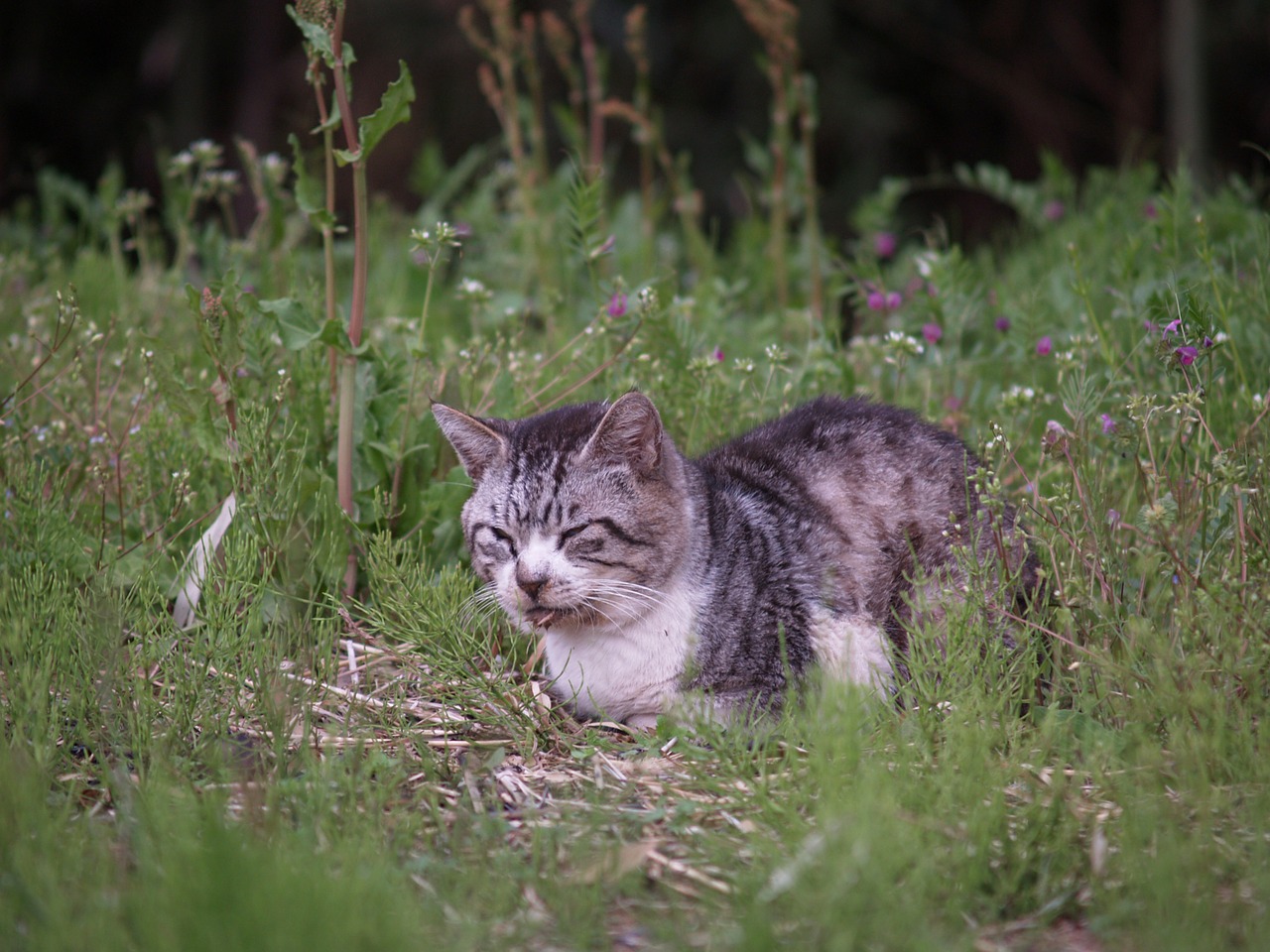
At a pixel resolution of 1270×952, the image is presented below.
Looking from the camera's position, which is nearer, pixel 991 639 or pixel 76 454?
pixel 991 639

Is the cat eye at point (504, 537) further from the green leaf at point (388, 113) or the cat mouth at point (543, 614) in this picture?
the green leaf at point (388, 113)

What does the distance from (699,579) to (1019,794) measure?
39.6 inches

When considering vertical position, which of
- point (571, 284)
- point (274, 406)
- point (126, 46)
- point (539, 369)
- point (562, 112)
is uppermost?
point (126, 46)

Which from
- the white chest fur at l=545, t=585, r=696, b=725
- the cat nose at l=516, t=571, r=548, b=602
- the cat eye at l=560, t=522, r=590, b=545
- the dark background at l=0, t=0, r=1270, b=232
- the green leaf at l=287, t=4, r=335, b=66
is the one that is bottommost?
the white chest fur at l=545, t=585, r=696, b=725

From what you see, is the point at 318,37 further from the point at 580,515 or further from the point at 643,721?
the point at 643,721

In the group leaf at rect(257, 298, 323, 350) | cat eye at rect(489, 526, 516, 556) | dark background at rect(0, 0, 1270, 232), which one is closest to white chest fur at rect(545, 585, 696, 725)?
cat eye at rect(489, 526, 516, 556)

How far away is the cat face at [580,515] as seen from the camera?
3061mm

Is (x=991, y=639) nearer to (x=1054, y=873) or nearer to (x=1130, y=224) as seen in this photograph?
(x=1054, y=873)

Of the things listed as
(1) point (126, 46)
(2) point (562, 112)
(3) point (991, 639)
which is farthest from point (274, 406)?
(1) point (126, 46)

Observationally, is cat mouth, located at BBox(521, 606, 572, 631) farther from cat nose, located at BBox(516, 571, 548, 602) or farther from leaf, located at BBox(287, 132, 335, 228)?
leaf, located at BBox(287, 132, 335, 228)

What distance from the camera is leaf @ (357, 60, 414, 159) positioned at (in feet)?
10.1

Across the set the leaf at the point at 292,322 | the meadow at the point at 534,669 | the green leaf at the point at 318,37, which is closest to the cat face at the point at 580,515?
the meadow at the point at 534,669

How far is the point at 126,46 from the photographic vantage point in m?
8.13

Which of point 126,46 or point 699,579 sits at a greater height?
point 126,46
